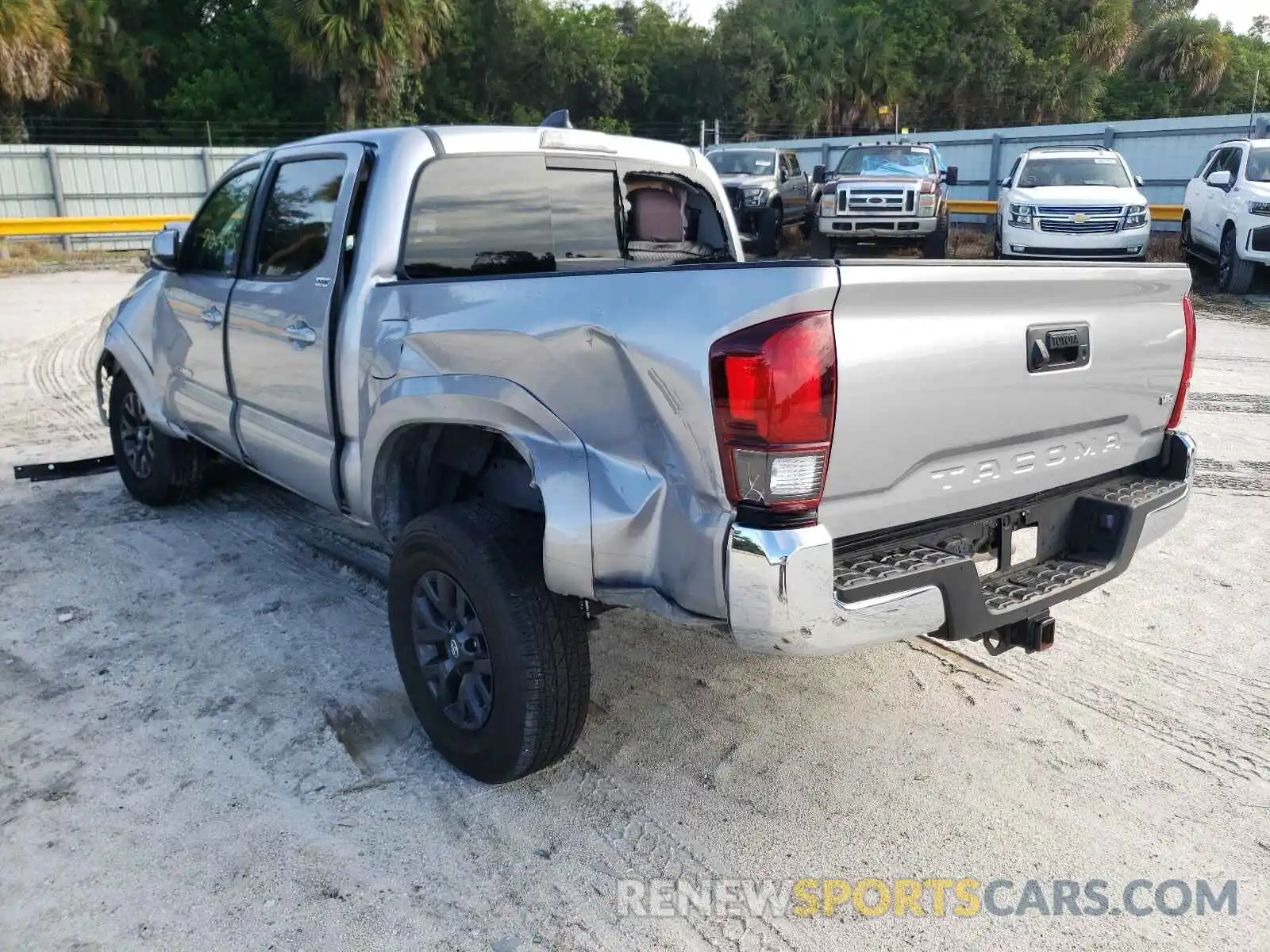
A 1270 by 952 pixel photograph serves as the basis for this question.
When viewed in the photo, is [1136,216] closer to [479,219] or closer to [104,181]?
[479,219]

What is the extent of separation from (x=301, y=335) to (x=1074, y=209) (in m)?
13.0

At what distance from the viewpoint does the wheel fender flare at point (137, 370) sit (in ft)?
17.4

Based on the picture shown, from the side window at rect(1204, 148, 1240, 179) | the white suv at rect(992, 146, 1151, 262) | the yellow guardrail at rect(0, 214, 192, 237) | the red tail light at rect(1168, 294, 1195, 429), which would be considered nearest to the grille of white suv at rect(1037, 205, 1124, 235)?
the white suv at rect(992, 146, 1151, 262)

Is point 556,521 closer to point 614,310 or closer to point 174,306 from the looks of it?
point 614,310

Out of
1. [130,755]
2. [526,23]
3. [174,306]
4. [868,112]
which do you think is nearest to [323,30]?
[526,23]

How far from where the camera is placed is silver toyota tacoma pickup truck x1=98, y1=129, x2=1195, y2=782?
2.46 metres

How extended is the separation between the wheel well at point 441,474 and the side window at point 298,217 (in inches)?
34.6

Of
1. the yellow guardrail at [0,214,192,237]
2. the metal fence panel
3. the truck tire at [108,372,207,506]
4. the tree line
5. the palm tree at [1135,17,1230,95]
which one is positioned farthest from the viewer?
the palm tree at [1135,17,1230,95]

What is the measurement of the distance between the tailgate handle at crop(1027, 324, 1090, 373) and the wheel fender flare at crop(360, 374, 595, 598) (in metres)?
1.27

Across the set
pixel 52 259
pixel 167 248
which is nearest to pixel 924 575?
pixel 167 248

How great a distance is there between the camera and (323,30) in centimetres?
2739

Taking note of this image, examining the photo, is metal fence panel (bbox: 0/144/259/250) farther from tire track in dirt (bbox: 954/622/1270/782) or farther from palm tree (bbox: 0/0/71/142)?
tire track in dirt (bbox: 954/622/1270/782)

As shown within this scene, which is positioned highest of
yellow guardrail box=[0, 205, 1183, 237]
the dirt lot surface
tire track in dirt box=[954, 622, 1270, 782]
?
yellow guardrail box=[0, 205, 1183, 237]

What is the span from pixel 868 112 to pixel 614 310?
42.9 metres
